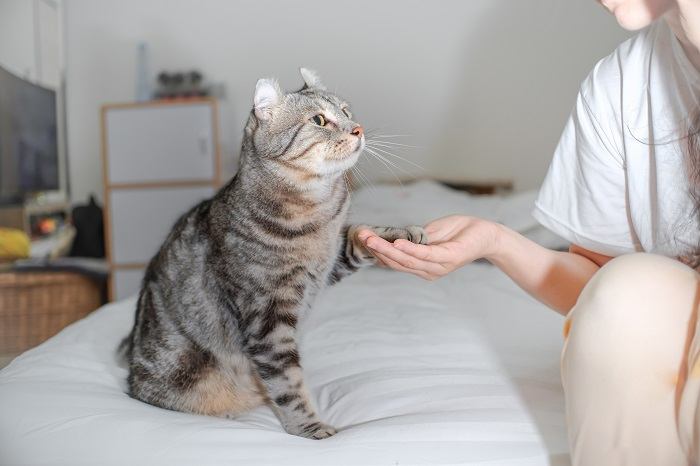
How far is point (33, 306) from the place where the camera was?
7.28 ft

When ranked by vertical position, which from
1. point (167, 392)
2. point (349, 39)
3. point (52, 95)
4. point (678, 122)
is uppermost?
point (349, 39)

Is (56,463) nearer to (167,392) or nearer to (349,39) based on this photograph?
(167,392)

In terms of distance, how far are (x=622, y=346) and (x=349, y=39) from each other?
253 cm

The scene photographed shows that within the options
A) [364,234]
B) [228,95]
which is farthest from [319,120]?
[228,95]

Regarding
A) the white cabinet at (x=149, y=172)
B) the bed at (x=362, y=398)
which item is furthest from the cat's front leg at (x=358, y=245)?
the white cabinet at (x=149, y=172)

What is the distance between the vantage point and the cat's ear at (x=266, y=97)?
1.04m

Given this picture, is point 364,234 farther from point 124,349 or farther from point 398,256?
point 124,349

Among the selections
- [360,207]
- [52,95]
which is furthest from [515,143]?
[52,95]

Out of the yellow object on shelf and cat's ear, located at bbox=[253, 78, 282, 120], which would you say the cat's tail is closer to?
cat's ear, located at bbox=[253, 78, 282, 120]

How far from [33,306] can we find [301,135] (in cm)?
163

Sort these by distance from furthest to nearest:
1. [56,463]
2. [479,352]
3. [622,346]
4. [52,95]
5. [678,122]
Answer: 1. [52,95]
2. [479,352]
3. [678,122]
4. [56,463]
5. [622,346]

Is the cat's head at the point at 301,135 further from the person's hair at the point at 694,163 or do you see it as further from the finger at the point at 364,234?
the person's hair at the point at 694,163

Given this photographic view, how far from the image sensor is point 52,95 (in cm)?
305

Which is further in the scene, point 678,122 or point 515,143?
point 515,143
